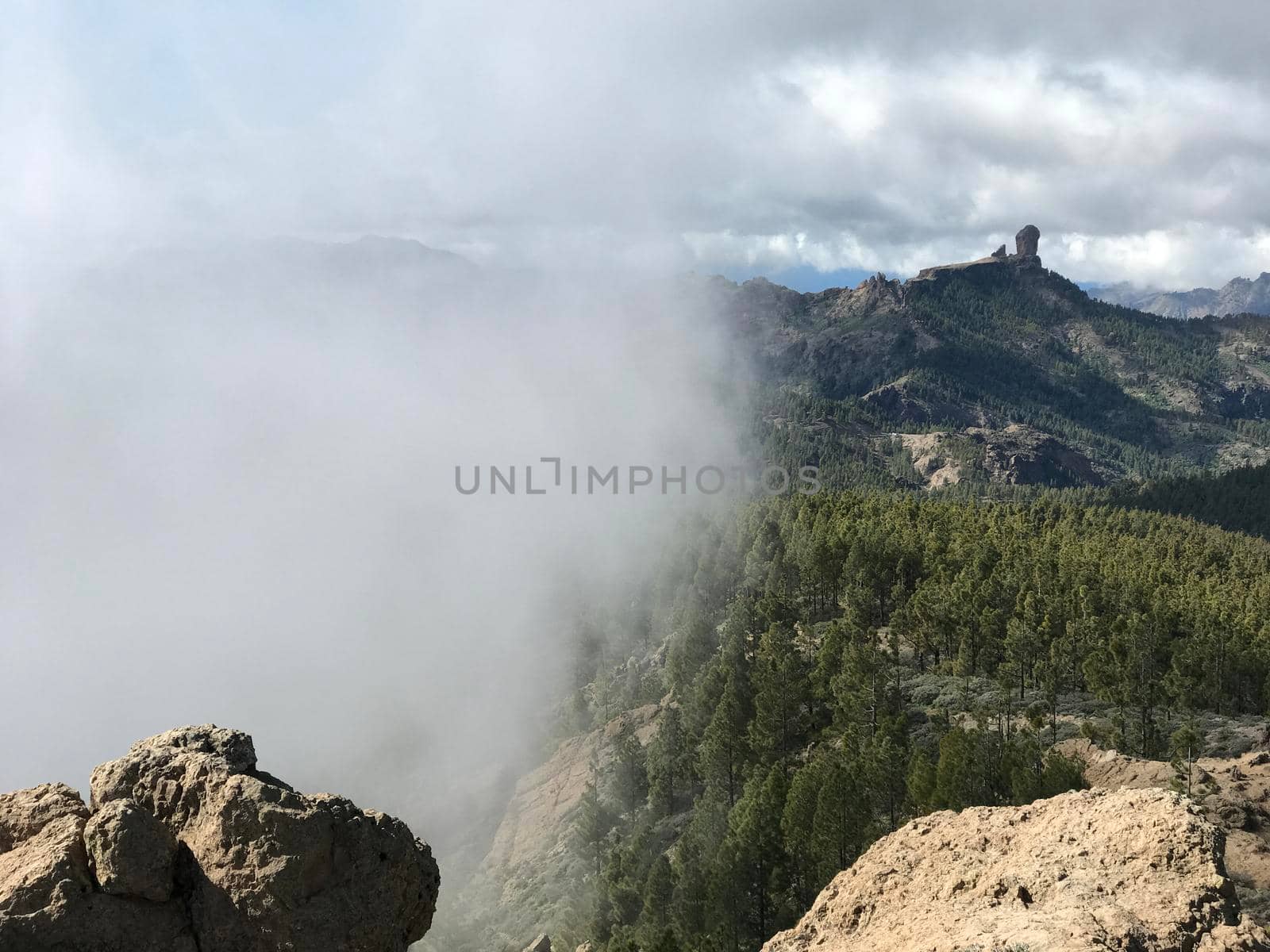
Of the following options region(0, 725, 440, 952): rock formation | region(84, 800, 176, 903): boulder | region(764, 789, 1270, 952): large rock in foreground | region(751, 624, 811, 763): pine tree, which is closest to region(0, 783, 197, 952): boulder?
region(0, 725, 440, 952): rock formation

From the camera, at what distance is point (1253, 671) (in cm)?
8525

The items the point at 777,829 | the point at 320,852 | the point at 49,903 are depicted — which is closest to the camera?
the point at 49,903

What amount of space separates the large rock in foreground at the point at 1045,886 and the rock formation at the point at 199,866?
1261cm

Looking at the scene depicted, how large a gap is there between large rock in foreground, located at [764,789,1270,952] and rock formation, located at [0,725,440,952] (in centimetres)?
1261

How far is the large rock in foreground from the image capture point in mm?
18094

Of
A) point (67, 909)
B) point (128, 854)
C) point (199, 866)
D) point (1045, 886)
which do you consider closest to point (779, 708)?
point (1045, 886)

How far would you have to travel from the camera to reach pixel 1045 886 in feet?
69.2

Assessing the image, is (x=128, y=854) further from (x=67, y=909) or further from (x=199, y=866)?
(x=199, y=866)

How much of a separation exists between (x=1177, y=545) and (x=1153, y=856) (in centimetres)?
18972

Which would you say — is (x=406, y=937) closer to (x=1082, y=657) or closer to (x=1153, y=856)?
(x=1153, y=856)

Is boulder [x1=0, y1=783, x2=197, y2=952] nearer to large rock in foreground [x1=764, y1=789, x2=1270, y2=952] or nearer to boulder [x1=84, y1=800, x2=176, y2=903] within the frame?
boulder [x1=84, y1=800, x2=176, y2=903]

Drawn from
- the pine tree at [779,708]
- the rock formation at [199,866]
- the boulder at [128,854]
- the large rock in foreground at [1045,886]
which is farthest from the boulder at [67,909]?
the pine tree at [779,708]

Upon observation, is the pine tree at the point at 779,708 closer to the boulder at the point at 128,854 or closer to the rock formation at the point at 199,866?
the rock formation at the point at 199,866

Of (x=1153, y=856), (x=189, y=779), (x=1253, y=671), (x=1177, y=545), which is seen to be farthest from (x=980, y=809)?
(x=1177, y=545)
